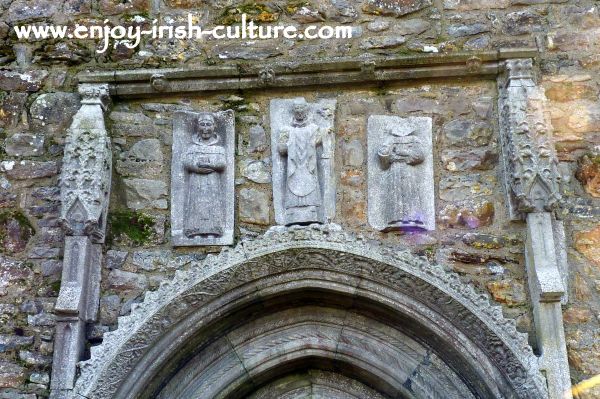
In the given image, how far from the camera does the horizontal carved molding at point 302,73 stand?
5.46 metres

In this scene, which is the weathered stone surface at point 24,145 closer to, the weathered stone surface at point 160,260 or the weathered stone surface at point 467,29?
the weathered stone surface at point 160,260

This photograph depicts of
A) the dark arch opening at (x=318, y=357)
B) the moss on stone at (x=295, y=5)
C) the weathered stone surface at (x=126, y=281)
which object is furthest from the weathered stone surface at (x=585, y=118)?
the weathered stone surface at (x=126, y=281)

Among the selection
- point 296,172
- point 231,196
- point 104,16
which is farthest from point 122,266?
point 104,16

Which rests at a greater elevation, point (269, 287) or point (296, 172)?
point (296, 172)

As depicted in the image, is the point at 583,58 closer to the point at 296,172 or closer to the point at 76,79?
the point at 296,172

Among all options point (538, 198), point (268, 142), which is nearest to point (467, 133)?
point (538, 198)

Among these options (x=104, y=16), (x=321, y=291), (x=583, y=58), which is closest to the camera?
(x=321, y=291)

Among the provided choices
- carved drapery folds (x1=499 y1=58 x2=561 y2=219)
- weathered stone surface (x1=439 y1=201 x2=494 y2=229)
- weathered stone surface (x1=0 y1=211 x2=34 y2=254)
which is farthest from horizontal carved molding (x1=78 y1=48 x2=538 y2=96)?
weathered stone surface (x1=0 y1=211 x2=34 y2=254)

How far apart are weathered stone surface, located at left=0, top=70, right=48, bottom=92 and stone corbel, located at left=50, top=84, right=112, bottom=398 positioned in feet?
1.38

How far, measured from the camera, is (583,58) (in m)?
5.52

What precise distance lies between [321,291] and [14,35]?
2581mm

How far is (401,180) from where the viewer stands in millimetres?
5246

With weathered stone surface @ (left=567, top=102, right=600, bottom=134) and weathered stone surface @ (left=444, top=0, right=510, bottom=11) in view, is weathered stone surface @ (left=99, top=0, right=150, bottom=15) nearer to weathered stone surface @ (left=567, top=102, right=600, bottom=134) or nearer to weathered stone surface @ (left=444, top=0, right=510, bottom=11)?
weathered stone surface @ (left=444, top=0, right=510, bottom=11)

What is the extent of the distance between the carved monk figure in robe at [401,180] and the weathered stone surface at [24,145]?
2.06 metres
